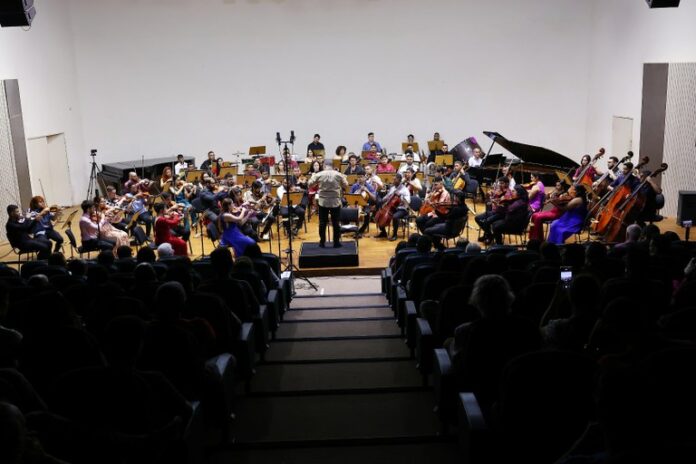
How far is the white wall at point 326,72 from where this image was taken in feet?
61.0

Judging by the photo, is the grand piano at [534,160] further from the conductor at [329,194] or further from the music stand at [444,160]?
the conductor at [329,194]

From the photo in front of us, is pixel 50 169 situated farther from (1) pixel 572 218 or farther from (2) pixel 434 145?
(1) pixel 572 218

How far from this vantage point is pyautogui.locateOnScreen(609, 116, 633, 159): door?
51.1ft

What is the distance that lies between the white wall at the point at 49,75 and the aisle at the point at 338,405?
10.9m

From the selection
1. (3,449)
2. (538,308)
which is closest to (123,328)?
(3,449)

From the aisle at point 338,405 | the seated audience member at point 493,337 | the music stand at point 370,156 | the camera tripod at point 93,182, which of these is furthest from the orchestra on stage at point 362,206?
the seated audience member at point 493,337

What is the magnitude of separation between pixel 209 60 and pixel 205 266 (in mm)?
12713

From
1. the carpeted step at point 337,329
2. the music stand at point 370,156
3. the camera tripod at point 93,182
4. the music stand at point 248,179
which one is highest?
the music stand at point 370,156

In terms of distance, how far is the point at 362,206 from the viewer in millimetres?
12828

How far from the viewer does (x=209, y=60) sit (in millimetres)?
18875

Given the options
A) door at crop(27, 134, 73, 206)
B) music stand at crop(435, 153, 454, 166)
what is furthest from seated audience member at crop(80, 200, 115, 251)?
music stand at crop(435, 153, 454, 166)

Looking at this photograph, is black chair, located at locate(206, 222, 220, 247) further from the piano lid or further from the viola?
the viola

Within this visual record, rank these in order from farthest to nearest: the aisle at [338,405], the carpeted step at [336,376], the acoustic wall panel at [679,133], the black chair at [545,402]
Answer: the acoustic wall panel at [679,133]
the carpeted step at [336,376]
the aisle at [338,405]
the black chair at [545,402]

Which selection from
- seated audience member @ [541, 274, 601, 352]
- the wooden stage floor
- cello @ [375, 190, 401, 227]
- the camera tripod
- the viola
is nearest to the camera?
seated audience member @ [541, 274, 601, 352]
